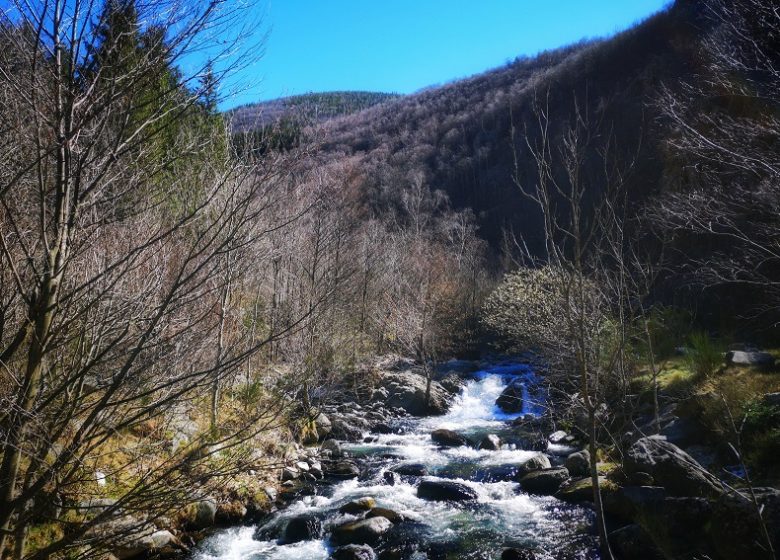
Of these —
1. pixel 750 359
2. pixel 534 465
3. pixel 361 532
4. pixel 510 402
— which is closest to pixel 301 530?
pixel 361 532

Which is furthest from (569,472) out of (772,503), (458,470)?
(772,503)

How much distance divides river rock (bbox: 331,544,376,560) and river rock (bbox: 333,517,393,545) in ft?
1.44

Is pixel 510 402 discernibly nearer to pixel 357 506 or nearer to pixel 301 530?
pixel 357 506

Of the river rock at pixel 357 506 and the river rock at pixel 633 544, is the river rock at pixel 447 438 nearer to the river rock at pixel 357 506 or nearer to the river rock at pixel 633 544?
the river rock at pixel 357 506

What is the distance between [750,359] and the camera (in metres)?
11.3

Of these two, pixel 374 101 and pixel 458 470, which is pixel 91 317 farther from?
pixel 374 101

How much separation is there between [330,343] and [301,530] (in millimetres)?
8034

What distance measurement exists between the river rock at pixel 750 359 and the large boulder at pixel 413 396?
408 inches

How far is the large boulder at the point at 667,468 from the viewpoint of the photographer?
775 centimetres

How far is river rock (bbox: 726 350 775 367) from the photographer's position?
11.0m

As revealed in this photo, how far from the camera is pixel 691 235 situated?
2109 centimetres

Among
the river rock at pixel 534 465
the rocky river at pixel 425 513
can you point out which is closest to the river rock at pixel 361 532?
the rocky river at pixel 425 513

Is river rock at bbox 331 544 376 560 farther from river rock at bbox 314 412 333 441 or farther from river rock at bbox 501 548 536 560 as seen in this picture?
river rock at bbox 314 412 333 441

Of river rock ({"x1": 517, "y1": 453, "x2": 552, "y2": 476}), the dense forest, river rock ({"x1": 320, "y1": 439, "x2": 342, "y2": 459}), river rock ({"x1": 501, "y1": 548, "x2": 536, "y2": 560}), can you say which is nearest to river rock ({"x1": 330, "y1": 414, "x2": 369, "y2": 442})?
the dense forest
